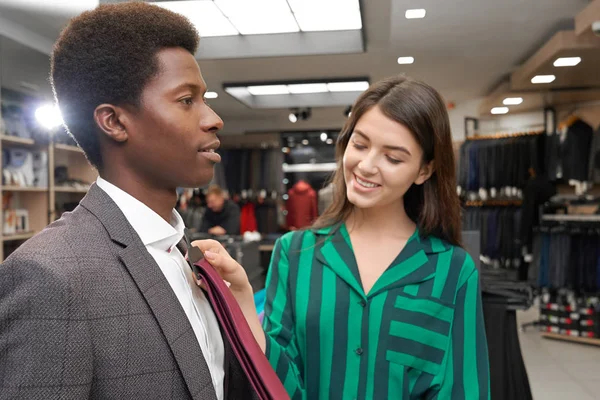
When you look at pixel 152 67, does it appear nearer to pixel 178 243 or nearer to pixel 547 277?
pixel 178 243

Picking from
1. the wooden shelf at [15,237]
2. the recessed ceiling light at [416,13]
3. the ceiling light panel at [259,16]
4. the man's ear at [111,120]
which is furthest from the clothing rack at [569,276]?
the wooden shelf at [15,237]

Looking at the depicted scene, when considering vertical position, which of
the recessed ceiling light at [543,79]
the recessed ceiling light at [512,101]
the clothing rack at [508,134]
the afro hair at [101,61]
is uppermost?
the recessed ceiling light at [543,79]

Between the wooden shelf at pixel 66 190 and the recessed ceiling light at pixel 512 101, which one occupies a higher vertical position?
the recessed ceiling light at pixel 512 101

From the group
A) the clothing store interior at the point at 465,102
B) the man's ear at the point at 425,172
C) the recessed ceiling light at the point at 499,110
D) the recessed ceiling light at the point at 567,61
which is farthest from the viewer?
the recessed ceiling light at the point at 499,110

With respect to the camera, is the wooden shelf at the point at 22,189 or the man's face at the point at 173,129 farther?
the wooden shelf at the point at 22,189

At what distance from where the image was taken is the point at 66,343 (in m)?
0.56

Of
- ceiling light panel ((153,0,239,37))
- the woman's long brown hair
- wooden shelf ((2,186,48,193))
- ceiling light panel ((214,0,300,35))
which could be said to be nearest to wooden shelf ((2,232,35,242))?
wooden shelf ((2,186,48,193))

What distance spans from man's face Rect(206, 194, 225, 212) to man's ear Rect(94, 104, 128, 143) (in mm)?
5844

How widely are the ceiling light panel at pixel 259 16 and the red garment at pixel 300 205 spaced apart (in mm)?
5154

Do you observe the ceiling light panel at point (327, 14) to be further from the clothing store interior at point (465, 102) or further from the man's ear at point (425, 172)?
the man's ear at point (425, 172)

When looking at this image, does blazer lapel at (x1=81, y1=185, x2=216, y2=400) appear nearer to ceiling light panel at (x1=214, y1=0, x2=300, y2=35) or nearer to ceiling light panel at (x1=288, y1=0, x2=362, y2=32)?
ceiling light panel at (x1=214, y1=0, x2=300, y2=35)

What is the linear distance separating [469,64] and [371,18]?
226cm

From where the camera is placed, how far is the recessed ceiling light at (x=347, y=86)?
703cm

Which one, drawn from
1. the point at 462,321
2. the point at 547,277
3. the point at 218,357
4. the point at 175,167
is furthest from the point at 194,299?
the point at 547,277
